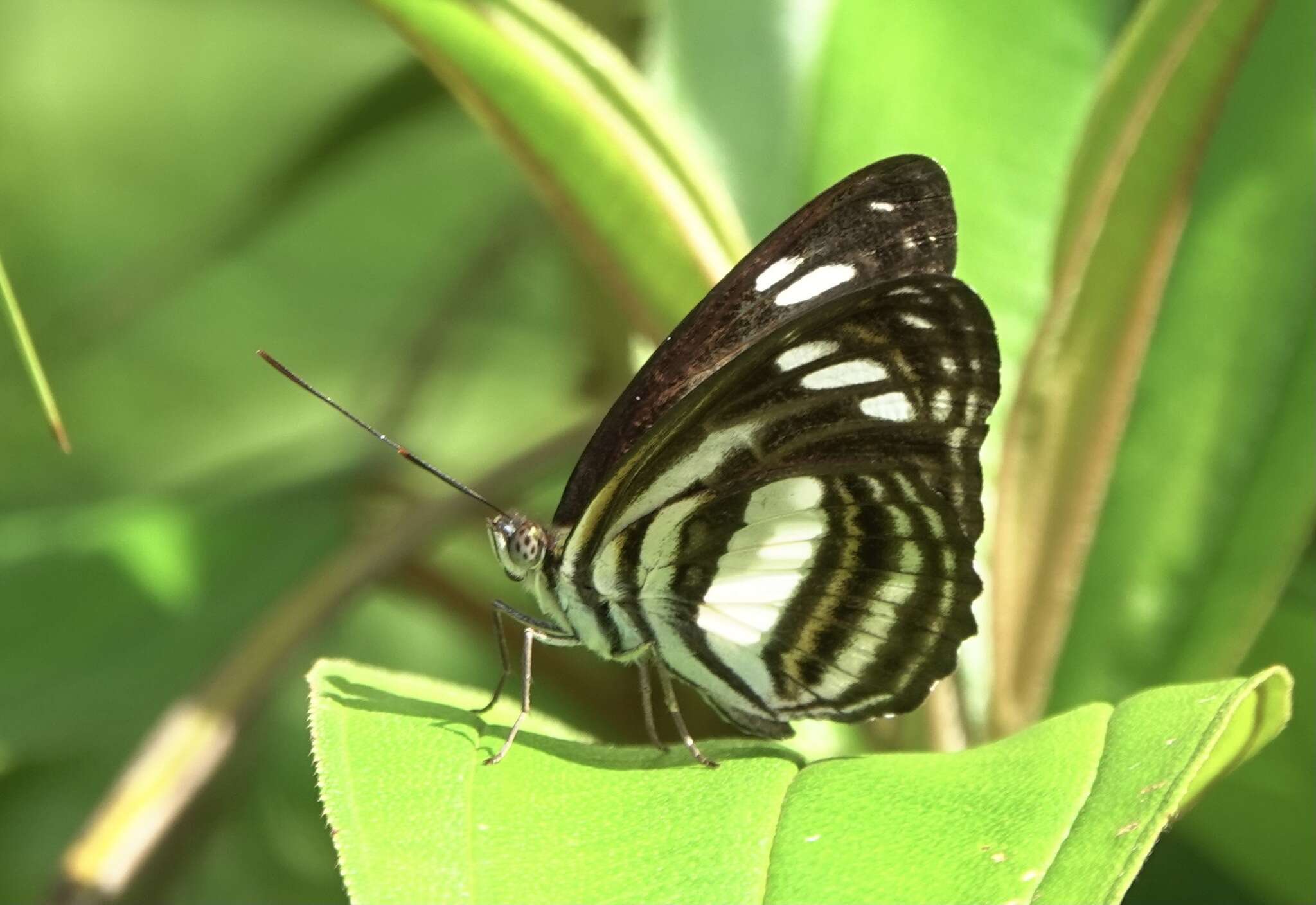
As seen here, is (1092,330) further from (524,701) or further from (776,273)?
(524,701)

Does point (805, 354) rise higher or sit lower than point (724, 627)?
higher

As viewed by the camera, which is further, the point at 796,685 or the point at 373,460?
the point at 373,460

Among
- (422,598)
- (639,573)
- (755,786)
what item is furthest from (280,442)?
(755,786)

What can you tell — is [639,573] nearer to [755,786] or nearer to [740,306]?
[740,306]

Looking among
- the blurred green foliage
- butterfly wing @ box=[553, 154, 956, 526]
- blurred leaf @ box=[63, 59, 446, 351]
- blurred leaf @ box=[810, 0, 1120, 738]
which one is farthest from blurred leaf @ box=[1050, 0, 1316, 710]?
blurred leaf @ box=[63, 59, 446, 351]

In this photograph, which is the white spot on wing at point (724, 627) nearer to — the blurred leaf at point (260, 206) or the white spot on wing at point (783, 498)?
the white spot on wing at point (783, 498)

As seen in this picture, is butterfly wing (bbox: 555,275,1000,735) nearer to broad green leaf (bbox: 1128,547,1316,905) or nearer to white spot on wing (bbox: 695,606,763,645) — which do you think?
white spot on wing (bbox: 695,606,763,645)

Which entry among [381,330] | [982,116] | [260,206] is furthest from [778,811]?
[381,330]
